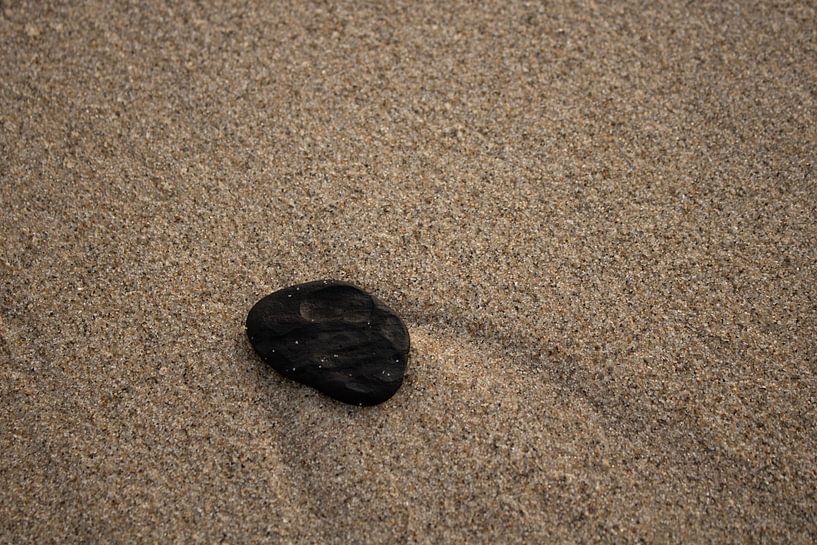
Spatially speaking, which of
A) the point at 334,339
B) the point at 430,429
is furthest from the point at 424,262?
the point at 430,429

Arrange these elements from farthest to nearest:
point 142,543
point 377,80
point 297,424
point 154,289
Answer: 1. point 377,80
2. point 154,289
3. point 297,424
4. point 142,543

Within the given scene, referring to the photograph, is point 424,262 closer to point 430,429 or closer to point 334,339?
point 334,339

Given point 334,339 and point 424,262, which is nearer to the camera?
point 334,339

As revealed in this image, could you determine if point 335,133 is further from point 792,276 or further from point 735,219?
point 792,276

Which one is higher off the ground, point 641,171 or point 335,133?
point 641,171

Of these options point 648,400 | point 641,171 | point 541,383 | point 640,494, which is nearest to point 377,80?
point 641,171
